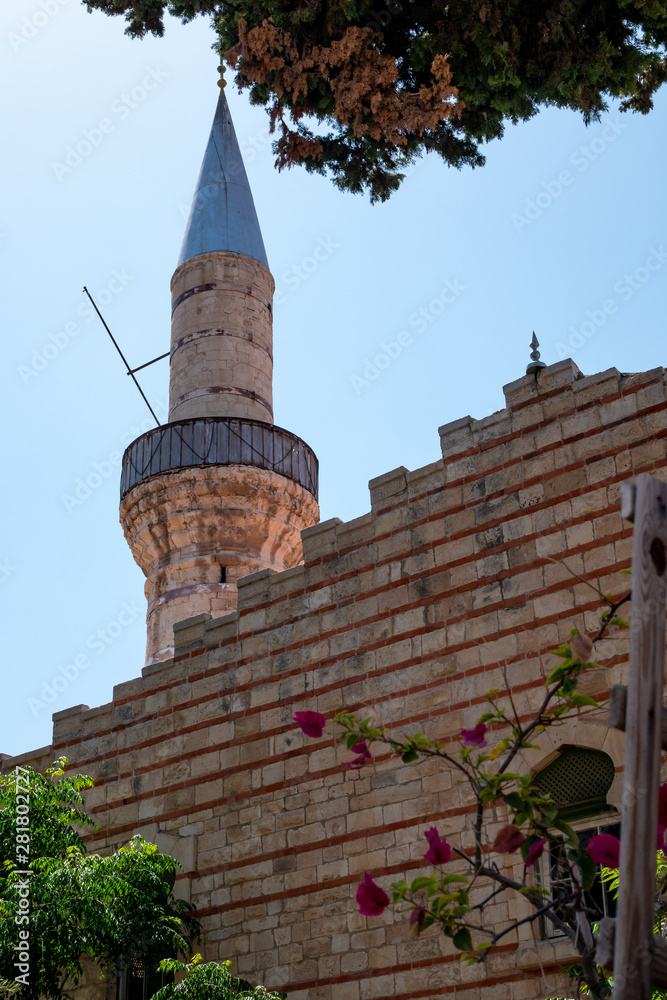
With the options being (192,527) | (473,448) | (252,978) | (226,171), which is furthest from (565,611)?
(226,171)

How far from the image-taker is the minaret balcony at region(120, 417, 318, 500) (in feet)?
52.2

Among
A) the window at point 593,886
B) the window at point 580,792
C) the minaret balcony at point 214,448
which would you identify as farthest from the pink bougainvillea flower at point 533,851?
the minaret balcony at point 214,448

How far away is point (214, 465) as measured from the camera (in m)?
15.8

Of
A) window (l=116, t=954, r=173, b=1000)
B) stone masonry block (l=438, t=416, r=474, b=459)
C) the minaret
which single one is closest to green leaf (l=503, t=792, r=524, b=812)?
stone masonry block (l=438, t=416, r=474, b=459)

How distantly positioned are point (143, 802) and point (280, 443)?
21.0ft

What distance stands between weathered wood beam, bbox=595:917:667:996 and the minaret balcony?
12129mm

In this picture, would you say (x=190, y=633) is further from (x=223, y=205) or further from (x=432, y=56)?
(x=223, y=205)

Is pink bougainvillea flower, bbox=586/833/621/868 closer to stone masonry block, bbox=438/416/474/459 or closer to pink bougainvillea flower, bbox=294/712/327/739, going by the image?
pink bougainvillea flower, bbox=294/712/327/739

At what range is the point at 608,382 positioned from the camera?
368 inches

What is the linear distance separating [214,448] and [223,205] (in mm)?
4701

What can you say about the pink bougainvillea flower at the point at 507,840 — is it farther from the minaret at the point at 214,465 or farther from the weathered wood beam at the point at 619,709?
the minaret at the point at 214,465

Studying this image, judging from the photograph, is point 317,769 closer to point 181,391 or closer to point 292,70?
point 292,70

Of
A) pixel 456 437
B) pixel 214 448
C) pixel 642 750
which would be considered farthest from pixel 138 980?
pixel 642 750

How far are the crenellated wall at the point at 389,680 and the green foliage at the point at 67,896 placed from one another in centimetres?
67
